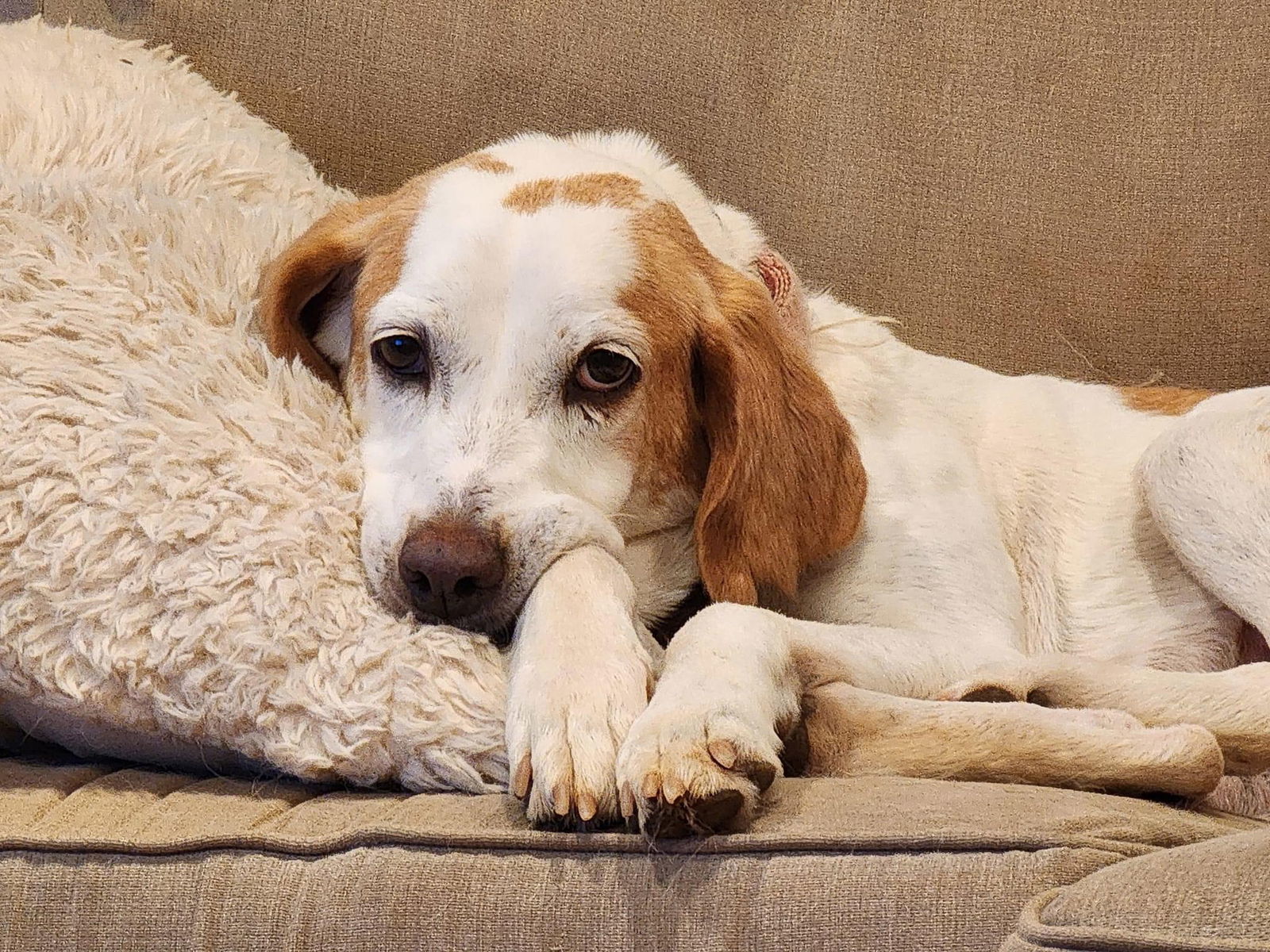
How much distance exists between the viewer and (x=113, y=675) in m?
1.56

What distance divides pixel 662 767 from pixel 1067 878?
Answer: 376mm

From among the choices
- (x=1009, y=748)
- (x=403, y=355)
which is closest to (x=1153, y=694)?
(x=1009, y=748)

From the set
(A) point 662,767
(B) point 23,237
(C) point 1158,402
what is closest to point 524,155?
(B) point 23,237

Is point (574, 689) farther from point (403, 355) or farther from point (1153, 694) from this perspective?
point (1153, 694)

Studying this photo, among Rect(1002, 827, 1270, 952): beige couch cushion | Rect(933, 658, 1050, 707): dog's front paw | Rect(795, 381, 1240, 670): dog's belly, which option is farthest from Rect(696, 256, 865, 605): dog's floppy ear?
Rect(1002, 827, 1270, 952): beige couch cushion

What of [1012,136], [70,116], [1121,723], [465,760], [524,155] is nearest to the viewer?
[465,760]

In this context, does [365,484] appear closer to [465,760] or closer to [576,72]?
[465,760]

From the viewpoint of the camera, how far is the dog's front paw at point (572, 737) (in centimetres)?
132

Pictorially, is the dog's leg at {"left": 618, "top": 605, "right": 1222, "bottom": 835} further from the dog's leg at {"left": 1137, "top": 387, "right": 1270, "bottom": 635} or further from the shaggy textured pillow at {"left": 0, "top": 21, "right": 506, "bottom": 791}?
the dog's leg at {"left": 1137, "top": 387, "right": 1270, "bottom": 635}

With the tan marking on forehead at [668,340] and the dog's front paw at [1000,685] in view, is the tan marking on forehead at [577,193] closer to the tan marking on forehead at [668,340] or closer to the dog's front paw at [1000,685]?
the tan marking on forehead at [668,340]

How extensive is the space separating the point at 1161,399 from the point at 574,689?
147cm

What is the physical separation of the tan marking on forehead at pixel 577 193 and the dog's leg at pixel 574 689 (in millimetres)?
503

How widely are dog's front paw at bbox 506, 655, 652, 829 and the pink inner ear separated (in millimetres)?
794

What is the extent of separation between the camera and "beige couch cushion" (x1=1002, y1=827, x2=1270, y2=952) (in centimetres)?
107
